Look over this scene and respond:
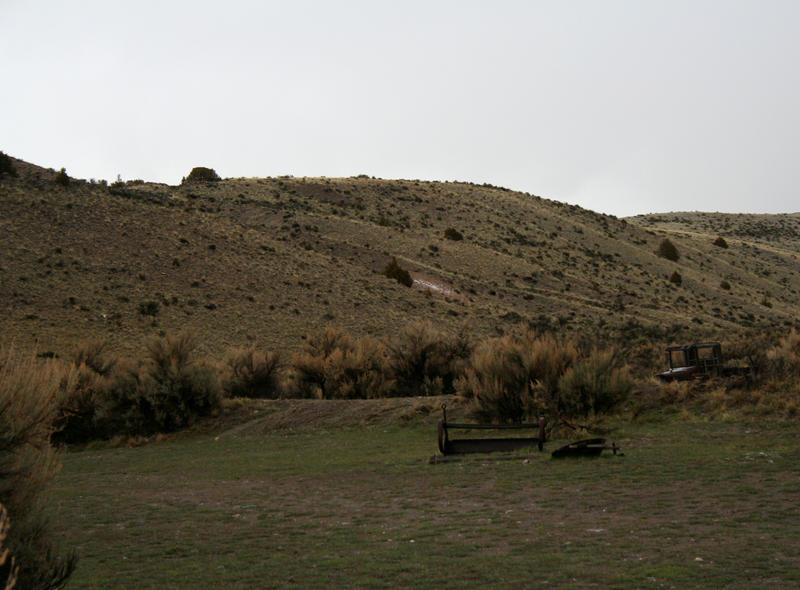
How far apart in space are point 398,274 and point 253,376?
30.5 metres

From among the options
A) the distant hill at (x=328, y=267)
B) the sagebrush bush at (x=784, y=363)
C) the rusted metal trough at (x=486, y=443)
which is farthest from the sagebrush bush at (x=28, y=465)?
the distant hill at (x=328, y=267)

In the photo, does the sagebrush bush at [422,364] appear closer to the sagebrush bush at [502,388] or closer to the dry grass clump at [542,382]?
the dry grass clump at [542,382]

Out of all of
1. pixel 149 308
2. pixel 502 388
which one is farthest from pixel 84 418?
pixel 149 308

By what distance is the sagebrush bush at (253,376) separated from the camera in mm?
31594

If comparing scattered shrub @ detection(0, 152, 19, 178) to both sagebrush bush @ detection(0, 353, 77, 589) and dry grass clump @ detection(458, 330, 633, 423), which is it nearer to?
dry grass clump @ detection(458, 330, 633, 423)

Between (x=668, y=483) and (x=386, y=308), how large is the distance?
41.4 meters

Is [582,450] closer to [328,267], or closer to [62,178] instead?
[328,267]

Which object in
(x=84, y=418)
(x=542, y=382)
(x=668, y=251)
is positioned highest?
(x=668, y=251)

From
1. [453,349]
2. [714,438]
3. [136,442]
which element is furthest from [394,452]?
[453,349]

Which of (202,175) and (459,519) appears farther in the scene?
(202,175)

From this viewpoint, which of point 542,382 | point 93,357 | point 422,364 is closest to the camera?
point 542,382

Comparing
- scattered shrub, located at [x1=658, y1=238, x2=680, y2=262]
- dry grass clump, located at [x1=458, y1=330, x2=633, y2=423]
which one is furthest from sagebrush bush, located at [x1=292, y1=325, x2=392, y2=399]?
scattered shrub, located at [x1=658, y1=238, x2=680, y2=262]

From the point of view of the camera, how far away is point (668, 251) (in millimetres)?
89312

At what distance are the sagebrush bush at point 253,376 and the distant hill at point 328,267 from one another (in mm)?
10948
